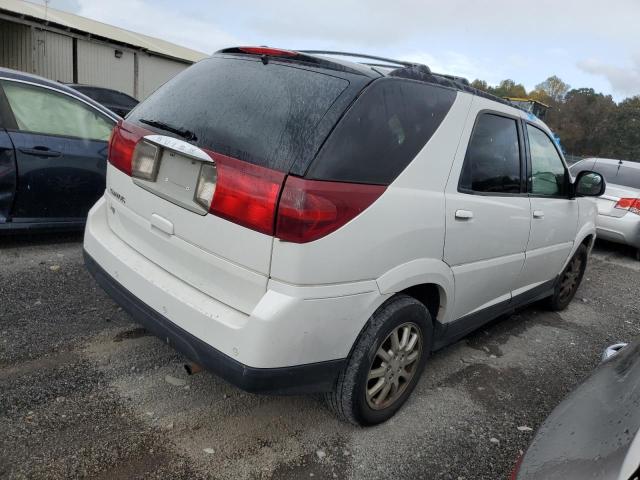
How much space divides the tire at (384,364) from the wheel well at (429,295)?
0.11m

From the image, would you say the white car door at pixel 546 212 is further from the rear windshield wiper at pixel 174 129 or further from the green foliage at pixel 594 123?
the green foliage at pixel 594 123

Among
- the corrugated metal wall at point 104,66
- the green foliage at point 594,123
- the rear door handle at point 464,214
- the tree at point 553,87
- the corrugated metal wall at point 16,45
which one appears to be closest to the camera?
the rear door handle at point 464,214

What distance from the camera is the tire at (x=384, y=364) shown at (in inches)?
93.6

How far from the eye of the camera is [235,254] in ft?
6.96

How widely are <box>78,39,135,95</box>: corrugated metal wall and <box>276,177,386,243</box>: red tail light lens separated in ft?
A: 69.3

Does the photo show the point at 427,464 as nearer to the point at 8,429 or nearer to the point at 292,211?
the point at 292,211

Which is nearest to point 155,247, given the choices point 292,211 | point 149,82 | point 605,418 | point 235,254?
point 235,254

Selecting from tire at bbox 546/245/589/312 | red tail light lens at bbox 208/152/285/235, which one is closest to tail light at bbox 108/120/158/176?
red tail light lens at bbox 208/152/285/235

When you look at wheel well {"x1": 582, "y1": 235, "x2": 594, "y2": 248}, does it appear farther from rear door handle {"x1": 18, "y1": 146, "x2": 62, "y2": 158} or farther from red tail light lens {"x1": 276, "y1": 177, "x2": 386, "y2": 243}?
rear door handle {"x1": 18, "y1": 146, "x2": 62, "y2": 158}

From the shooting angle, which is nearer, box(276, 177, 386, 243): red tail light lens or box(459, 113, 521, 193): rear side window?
box(276, 177, 386, 243): red tail light lens

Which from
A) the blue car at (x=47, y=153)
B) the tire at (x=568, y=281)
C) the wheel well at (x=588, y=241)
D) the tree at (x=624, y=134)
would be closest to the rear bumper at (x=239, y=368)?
the blue car at (x=47, y=153)

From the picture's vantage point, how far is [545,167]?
3.79 meters

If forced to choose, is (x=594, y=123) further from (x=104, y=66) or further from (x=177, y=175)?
(x=177, y=175)

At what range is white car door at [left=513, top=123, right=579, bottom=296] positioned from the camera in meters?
3.63
